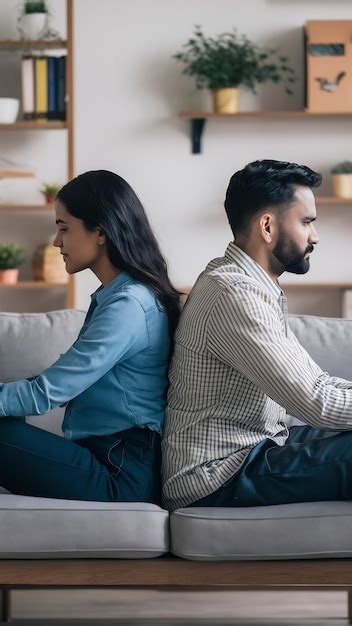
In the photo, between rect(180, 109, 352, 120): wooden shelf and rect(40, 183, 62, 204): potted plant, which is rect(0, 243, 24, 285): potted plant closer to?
rect(40, 183, 62, 204): potted plant

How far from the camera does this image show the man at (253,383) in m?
1.97

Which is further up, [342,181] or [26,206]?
[342,181]

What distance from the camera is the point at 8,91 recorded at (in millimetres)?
5098

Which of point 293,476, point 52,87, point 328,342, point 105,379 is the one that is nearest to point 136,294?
point 105,379

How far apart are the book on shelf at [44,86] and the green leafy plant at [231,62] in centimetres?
61

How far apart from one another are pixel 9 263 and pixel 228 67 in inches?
55.4

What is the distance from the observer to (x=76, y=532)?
2.04m

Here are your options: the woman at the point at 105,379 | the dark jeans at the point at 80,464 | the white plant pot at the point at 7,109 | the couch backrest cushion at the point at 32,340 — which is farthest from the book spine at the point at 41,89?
the dark jeans at the point at 80,464

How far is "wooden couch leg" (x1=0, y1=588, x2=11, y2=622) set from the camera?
2.55 meters

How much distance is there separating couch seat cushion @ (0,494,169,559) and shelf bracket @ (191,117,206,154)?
3240 millimetres

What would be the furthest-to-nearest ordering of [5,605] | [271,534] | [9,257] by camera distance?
[9,257] → [5,605] → [271,534]

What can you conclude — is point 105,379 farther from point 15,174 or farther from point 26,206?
point 15,174

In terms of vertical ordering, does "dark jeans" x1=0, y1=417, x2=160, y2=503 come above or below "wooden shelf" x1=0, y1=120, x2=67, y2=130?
below

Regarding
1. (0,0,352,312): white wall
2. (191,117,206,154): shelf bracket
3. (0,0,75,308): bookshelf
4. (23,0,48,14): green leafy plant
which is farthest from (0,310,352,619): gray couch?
(23,0,48,14): green leafy plant
